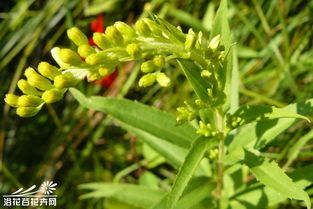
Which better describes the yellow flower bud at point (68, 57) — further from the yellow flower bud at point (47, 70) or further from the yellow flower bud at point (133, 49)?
the yellow flower bud at point (133, 49)

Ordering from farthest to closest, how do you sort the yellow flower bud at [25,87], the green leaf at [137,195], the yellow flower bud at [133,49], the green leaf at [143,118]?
the green leaf at [137,195], the green leaf at [143,118], the yellow flower bud at [25,87], the yellow flower bud at [133,49]

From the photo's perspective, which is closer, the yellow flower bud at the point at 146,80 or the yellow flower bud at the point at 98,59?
the yellow flower bud at the point at 98,59

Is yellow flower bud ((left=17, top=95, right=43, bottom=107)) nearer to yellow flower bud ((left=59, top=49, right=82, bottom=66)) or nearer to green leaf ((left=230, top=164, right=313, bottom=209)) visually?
yellow flower bud ((left=59, top=49, right=82, bottom=66))

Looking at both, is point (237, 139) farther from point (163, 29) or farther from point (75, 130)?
point (75, 130)

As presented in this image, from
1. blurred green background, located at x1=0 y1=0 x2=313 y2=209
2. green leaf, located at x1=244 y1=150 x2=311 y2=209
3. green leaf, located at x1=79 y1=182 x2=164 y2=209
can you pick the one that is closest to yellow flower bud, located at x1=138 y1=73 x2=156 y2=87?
green leaf, located at x1=244 y1=150 x2=311 y2=209

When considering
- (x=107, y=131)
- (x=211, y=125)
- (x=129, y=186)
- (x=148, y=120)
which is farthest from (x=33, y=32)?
(x=211, y=125)

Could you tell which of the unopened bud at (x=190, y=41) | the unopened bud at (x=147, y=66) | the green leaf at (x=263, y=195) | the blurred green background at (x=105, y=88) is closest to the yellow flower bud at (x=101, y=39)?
the unopened bud at (x=147, y=66)
